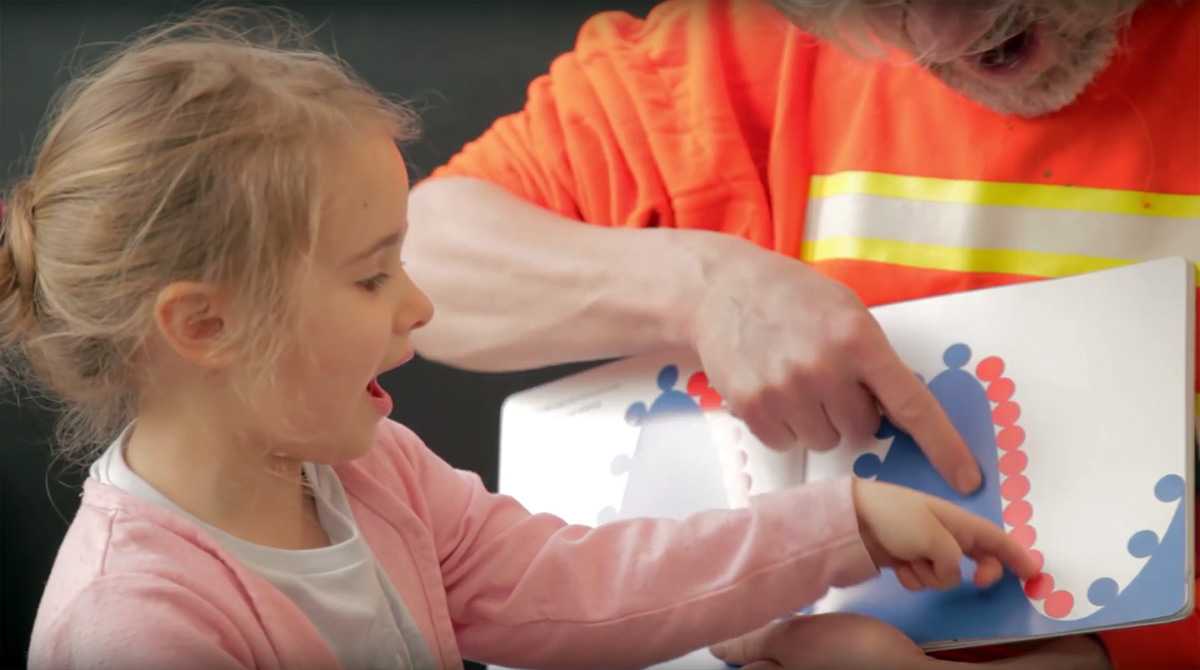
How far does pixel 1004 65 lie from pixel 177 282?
0.50 m

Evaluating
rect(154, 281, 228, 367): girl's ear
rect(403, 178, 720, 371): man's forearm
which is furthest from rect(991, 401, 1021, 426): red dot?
rect(154, 281, 228, 367): girl's ear

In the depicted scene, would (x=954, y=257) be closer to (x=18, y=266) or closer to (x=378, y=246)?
(x=378, y=246)

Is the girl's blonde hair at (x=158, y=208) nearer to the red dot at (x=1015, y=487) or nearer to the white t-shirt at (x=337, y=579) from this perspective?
the white t-shirt at (x=337, y=579)

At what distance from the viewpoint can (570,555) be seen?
0.68 metres

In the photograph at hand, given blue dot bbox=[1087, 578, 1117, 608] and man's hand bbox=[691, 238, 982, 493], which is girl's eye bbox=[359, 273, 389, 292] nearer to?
man's hand bbox=[691, 238, 982, 493]

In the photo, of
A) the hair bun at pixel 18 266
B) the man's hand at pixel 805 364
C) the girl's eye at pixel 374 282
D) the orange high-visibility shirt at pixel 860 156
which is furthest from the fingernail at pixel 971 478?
the hair bun at pixel 18 266

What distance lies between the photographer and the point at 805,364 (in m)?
0.72

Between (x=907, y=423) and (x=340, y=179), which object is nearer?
(x=340, y=179)

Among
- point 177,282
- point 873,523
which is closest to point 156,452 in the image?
point 177,282

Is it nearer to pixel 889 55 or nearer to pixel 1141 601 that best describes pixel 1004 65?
pixel 889 55

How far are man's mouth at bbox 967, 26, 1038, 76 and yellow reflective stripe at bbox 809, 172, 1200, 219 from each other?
0.07 metres

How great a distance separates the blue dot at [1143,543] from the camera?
617 mm

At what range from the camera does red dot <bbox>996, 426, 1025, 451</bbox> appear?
683 mm

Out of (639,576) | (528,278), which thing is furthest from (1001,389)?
(528,278)
